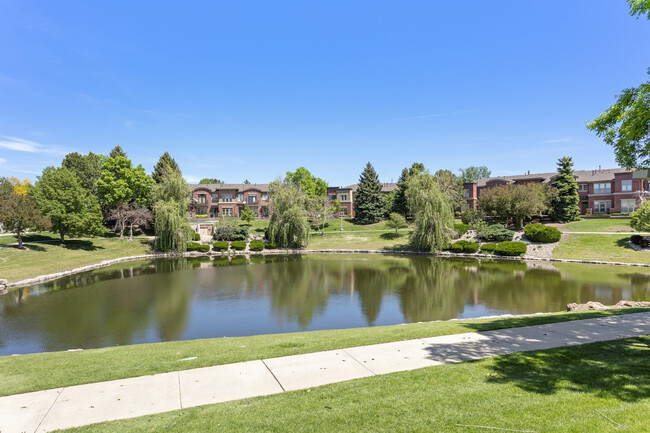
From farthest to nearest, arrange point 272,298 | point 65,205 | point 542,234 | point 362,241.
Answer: point 362,241, point 542,234, point 65,205, point 272,298

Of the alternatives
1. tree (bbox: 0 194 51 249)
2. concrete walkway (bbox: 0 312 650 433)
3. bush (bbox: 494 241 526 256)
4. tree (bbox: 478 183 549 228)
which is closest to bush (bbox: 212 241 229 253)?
tree (bbox: 0 194 51 249)

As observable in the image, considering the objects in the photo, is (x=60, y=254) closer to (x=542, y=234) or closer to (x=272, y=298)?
(x=272, y=298)

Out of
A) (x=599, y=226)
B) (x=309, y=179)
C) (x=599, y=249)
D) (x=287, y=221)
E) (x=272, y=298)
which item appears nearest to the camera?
(x=272, y=298)

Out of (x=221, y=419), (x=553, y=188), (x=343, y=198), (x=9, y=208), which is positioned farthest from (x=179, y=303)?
(x=343, y=198)

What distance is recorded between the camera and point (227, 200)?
69438 millimetres

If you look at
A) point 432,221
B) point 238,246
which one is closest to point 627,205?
point 432,221

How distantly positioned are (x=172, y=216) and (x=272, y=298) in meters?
24.5

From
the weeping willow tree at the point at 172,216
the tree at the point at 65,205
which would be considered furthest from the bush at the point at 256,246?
the tree at the point at 65,205

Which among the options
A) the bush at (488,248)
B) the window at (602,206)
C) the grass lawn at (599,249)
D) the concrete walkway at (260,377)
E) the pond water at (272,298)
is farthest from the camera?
the window at (602,206)

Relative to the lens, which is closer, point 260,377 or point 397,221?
point 260,377

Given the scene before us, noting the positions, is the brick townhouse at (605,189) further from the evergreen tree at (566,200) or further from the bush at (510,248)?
the bush at (510,248)

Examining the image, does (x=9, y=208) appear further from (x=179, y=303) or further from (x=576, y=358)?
(x=576, y=358)

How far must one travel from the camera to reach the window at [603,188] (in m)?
52.0

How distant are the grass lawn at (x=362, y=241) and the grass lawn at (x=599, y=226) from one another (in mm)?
19563
